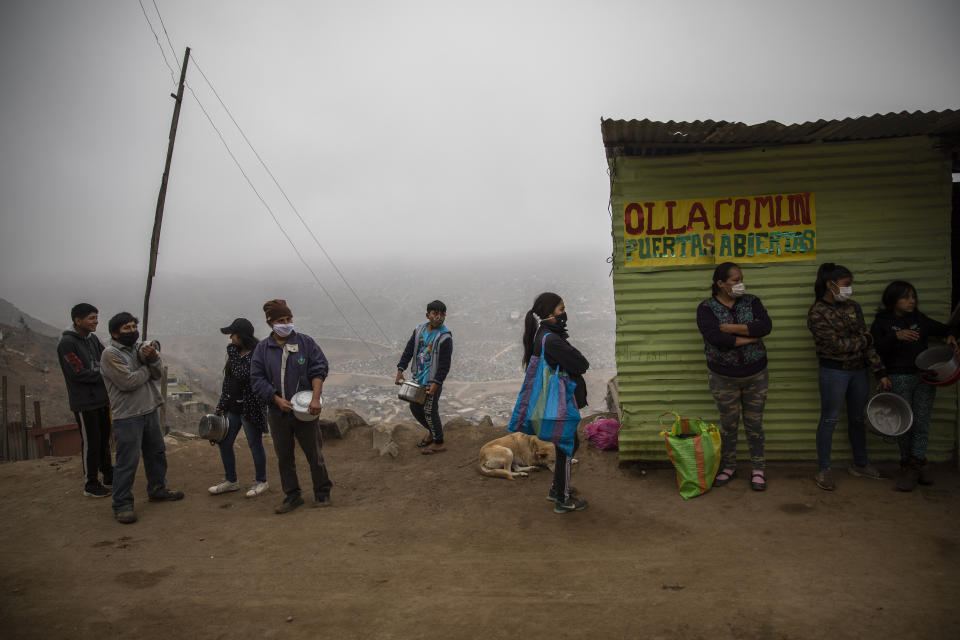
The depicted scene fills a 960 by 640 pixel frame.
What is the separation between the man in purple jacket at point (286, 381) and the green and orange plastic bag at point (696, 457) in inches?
140

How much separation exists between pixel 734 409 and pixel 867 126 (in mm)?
2973

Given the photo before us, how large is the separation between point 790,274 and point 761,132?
1.55 metres

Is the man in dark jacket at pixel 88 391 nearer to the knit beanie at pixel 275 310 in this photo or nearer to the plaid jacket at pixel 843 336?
the knit beanie at pixel 275 310

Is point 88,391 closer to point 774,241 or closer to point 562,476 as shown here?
point 562,476

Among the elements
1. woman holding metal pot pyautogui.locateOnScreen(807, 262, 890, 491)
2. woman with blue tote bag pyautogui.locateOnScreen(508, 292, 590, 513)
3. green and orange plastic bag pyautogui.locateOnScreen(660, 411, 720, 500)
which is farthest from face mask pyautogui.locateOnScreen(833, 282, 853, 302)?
woman with blue tote bag pyautogui.locateOnScreen(508, 292, 590, 513)

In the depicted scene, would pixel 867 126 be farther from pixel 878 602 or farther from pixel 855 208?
pixel 878 602

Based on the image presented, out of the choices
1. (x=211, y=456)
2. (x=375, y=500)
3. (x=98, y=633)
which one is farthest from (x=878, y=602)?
(x=211, y=456)

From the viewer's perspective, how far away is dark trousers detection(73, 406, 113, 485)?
6.05 metres

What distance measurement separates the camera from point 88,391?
598 centimetres

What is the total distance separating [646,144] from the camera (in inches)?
224

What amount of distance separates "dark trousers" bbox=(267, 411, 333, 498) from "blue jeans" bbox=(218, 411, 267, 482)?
1.98ft

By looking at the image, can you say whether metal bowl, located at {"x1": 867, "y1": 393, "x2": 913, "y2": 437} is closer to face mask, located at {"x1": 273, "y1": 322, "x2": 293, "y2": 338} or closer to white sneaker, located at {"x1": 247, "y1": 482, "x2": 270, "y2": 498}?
face mask, located at {"x1": 273, "y1": 322, "x2": 293, "y2": 338}

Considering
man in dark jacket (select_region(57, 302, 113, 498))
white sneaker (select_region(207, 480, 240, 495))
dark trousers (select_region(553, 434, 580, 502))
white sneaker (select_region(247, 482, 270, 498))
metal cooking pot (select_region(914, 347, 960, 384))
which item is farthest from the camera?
white sneaker (select_region(207, 480, 240, 495))

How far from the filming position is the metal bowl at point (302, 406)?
5363 millimetres
